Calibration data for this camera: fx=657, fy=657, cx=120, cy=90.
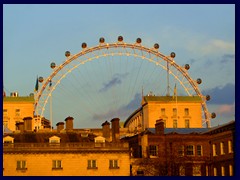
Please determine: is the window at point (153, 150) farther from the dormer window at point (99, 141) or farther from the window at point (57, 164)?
the window at point (57, 164)

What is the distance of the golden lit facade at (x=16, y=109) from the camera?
105 m

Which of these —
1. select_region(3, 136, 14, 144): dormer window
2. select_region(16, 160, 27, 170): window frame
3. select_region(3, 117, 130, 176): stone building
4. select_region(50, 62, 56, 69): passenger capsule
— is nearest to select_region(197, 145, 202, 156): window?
select_region(3, 117, 130, 176): stone building

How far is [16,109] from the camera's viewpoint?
349ft

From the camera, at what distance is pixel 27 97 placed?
108m

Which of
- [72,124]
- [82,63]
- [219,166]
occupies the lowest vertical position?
[219,166]

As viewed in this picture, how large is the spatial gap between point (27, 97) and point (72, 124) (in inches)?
1390

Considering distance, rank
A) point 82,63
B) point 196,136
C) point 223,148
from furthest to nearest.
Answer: point 82,63 < point 196,136 < point 223,148

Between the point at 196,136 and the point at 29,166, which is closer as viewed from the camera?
the point at 29,166

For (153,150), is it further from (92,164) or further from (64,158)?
(64,158)

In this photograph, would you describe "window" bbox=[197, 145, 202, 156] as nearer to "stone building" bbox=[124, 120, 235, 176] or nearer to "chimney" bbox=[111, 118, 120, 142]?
"stone building" bbox=[124, 120, 235, 176]

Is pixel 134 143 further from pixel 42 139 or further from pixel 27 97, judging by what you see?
pixel 27 97

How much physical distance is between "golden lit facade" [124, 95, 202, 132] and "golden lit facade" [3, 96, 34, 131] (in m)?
16.7

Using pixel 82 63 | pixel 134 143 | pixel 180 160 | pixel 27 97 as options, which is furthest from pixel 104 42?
pixel 180 160

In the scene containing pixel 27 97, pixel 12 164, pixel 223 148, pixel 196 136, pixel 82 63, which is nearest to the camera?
pixel 12 164
